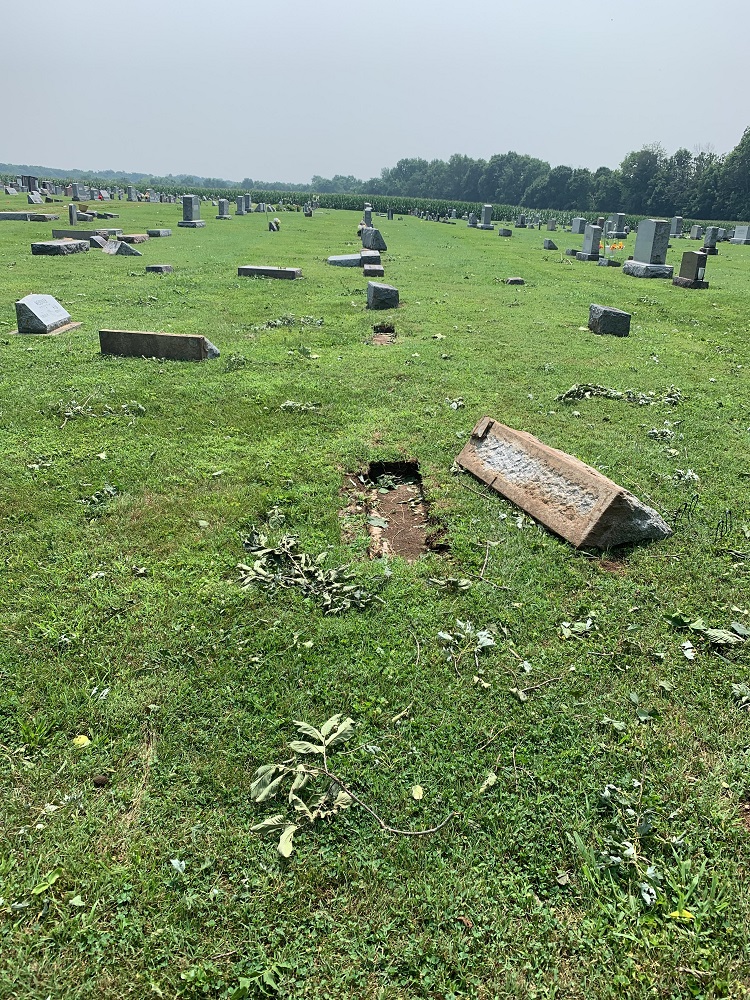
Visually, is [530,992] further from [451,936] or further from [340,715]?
[340,715]

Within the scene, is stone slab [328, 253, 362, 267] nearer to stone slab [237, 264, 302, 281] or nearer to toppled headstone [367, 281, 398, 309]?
stone slab [237, 264, 302, 281]

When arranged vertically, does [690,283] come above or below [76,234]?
below

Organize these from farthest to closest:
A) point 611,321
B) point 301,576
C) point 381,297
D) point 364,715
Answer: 1. point 381,297
2. point 611,321
3. point 301,576
4. point 364,715

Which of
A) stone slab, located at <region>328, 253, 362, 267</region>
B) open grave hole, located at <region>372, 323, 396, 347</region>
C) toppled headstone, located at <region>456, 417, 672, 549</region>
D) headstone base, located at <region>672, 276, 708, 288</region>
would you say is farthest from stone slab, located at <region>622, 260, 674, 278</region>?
toppled headstone, located at <region>456, 417, 672, 549</region>

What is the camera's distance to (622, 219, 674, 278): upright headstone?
63.3 ft

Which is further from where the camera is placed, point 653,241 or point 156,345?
point 653,241

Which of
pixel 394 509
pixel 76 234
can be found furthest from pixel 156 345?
pixel 76 234

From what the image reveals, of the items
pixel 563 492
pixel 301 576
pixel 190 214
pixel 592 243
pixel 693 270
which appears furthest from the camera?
pixel 190 214

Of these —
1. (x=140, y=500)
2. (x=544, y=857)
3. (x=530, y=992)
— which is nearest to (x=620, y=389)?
(x=140, y=500)

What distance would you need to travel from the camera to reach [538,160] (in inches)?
4486

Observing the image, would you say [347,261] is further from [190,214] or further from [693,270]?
[190,214]

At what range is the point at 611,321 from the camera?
11586 millimetres

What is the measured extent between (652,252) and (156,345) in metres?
17.3

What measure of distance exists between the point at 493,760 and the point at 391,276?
16703mm
